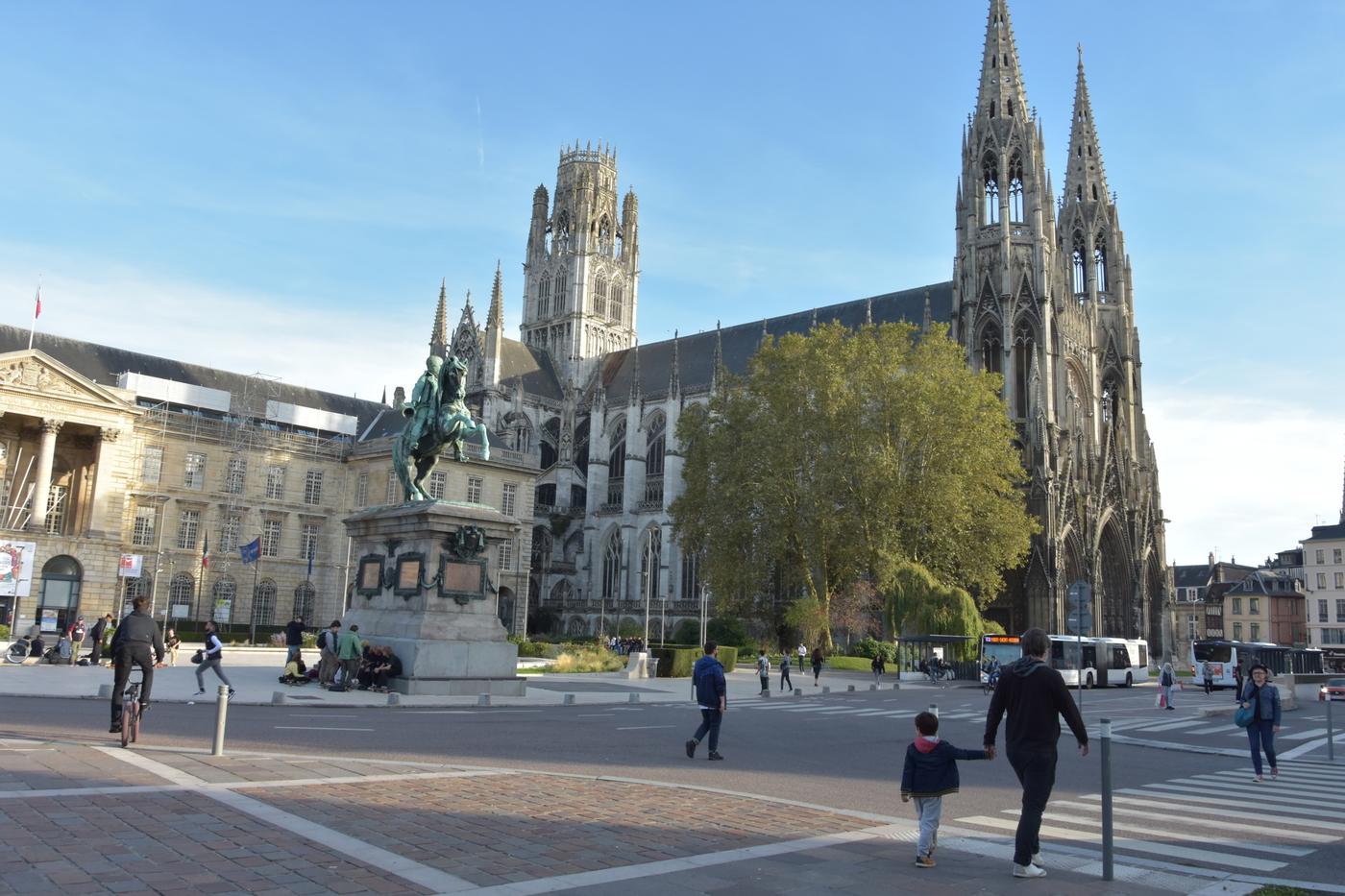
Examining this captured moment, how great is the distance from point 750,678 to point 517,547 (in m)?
29.2

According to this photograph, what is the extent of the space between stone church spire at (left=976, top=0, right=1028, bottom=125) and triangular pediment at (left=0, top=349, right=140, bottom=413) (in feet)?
177

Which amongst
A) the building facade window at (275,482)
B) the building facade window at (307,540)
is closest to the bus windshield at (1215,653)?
the building facade window at (307,540)

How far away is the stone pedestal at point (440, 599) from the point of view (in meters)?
20.7

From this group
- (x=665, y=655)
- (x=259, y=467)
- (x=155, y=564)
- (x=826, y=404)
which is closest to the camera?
(x=665, y=655)

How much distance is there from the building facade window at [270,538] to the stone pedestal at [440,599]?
36096 millimetres

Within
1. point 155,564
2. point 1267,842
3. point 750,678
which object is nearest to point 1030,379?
point 750,678

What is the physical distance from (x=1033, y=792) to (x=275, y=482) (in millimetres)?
54688

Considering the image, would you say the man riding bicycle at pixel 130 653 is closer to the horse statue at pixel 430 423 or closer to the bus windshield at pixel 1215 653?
the horse statue at pixel 430 423

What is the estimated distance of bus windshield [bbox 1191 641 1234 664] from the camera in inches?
1684

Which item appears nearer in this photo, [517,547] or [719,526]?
[719,526]

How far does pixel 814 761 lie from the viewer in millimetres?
13812

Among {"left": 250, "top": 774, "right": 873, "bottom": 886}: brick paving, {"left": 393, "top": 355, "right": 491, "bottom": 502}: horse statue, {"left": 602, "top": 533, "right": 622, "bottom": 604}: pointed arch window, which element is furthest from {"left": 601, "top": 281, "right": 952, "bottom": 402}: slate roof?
{"left": 250, "top": 774, "right": 873, "bottom": 886}: brick paving

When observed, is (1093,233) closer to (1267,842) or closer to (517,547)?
(517,547)

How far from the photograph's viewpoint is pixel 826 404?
45344 millimetres
